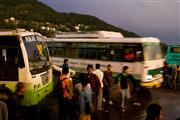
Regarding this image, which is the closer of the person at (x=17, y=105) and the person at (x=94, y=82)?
the person at (x=17, y=105)

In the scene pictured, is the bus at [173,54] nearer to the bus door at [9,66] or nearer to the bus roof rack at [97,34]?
the bus roof rack at [97,34]

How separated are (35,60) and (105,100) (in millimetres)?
4500

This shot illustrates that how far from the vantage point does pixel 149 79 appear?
808 inches

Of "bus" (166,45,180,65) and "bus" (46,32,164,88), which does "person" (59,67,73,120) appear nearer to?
"bus" (46,32,164,88)

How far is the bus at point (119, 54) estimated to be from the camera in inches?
800

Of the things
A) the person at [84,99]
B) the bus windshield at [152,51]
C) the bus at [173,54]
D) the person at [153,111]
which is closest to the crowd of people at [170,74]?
the bus windshield at [152,51]

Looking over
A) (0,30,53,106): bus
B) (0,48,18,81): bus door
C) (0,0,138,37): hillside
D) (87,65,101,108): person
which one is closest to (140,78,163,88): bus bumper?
(87,65,101,108): person

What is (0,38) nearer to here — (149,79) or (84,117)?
(84,117)

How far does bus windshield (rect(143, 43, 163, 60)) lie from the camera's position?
20391mm

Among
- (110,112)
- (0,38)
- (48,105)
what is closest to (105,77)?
(110,112)

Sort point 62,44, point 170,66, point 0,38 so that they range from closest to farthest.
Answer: point 0,38 < point 170,66 < point 62,44

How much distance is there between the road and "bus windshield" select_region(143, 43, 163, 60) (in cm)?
182

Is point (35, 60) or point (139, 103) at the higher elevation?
point (35, 60)

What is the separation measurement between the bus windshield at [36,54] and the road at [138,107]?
5.29ft
